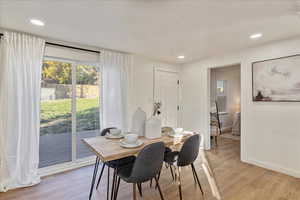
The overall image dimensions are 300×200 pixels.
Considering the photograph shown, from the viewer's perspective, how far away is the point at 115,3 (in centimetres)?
168

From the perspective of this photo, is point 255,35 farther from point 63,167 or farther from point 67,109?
point 63,167

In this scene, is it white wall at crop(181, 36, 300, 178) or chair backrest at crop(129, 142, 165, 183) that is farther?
white wall at crop(181, 36, 300, 178)

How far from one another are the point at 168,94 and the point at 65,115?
106 inches

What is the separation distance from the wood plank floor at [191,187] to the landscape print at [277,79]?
139cm

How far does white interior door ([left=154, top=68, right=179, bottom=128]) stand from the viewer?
4.19 meters

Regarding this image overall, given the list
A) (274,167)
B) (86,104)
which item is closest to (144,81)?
(86,104)

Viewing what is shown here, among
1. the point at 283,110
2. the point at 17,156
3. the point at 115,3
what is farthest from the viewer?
the point at 283,110

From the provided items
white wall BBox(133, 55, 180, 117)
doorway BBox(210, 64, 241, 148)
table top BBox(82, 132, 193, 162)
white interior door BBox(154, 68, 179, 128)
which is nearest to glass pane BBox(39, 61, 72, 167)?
table top BBox(82, 132, 193, 162)

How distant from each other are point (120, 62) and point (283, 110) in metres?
3.28

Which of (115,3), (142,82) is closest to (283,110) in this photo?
(142,82)

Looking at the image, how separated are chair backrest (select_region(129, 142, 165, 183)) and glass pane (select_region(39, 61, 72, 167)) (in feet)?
6.66

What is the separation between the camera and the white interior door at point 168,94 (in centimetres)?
419

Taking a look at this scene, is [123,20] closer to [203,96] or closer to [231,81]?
[203,96]

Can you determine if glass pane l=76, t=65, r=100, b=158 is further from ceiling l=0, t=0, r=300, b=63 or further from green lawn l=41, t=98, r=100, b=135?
ceiling l=0, t=0, r=300, b=63
